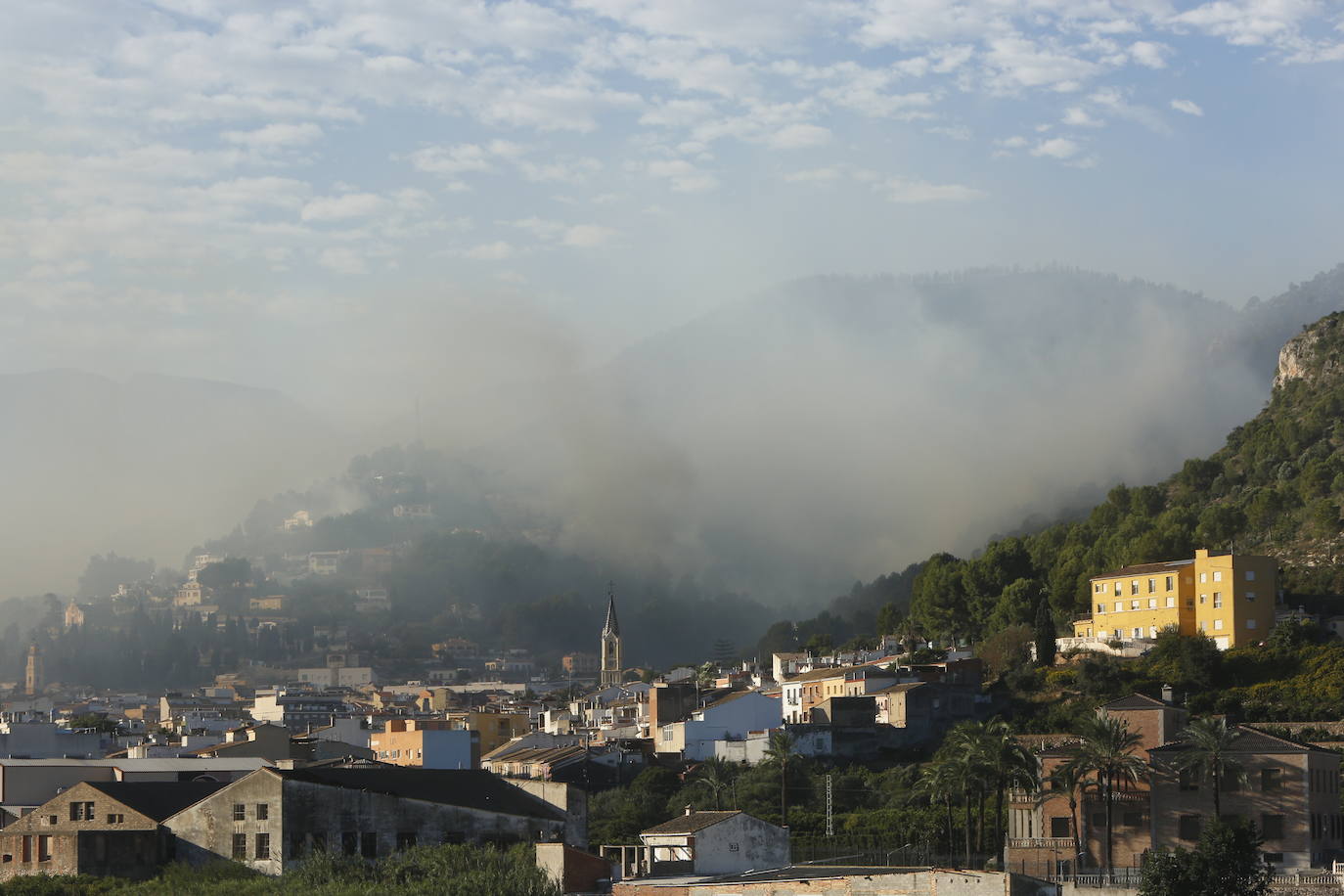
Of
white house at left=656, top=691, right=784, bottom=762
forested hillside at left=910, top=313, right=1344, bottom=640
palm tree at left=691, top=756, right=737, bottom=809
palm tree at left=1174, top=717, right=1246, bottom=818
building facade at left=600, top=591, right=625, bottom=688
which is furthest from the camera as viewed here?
building facade at left=600, top=591, right=625, bottom=688

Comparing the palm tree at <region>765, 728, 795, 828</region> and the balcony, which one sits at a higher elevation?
the palm tree at <region>765, 728, 795, 828</region>

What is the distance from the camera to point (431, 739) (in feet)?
323

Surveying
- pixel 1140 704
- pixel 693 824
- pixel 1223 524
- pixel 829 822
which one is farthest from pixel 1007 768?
pixel 1223 524

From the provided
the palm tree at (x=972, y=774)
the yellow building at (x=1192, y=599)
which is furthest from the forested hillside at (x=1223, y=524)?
the palm tree at (x=972, y=774)

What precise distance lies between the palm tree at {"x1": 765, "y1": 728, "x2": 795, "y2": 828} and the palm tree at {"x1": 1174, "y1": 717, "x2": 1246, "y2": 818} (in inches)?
980

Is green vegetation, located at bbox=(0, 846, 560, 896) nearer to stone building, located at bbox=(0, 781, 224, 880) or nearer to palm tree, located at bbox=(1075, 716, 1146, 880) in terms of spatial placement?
stone building, located at bbox=(0, 781, 224, 880)

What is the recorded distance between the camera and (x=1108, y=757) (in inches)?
2475

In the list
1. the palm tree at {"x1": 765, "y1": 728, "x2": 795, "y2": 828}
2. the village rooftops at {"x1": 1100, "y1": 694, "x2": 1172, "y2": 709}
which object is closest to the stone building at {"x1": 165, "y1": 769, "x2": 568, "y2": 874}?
the village rooftops at {"x1": 1100, "y1": 694, "x2": 1172, "y2": 709}

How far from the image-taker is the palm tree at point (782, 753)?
8644 centimetres

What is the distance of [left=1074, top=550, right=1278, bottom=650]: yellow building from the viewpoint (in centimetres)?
9575

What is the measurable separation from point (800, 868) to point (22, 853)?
71.3 feet

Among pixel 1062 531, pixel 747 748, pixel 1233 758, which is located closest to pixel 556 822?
→ pixel 1233 758

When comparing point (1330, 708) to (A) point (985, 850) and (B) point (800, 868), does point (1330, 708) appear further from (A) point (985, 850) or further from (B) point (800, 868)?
(B) point (800, 868)

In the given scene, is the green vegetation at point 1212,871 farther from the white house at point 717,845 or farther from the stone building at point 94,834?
the stone building at point 94,834
